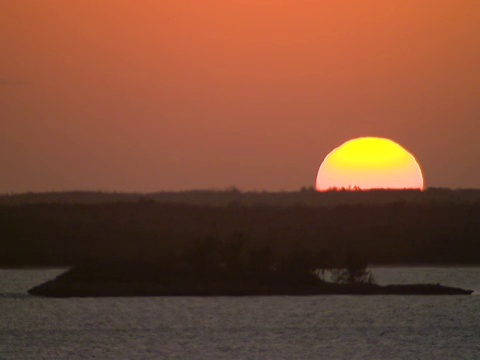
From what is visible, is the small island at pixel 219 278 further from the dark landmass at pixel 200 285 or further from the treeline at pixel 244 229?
the treeline at pixel 244 229

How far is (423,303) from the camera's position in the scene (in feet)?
90.5

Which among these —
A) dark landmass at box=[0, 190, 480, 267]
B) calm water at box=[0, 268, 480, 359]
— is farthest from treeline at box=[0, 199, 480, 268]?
calm water at box=[0, 268, 480, 359]

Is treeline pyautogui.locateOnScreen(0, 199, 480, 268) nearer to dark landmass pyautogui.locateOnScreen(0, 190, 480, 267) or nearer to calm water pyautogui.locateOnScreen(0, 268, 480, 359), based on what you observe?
dark landmass pyautogui.locateOnScreen(0, 190, 480, 267)

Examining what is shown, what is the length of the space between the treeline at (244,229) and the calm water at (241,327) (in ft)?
35.6

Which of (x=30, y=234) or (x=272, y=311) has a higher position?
(x=30, y=234)

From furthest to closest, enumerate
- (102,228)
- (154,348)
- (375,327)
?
(102,228) < (375,327) < (154,348)

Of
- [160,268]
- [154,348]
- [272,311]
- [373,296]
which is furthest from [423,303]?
[154,348]

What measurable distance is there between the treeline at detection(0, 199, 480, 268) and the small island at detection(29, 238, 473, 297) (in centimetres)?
720

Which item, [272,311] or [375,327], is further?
[272,311]

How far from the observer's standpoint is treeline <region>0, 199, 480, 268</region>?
42.3 m

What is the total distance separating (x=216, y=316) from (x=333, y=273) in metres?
8.00

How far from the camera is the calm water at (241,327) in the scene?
19656 mm

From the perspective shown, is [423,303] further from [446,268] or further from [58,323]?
[446,268]

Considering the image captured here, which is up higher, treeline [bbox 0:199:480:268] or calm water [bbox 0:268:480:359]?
treeline [bbox 0:199:480:268]
